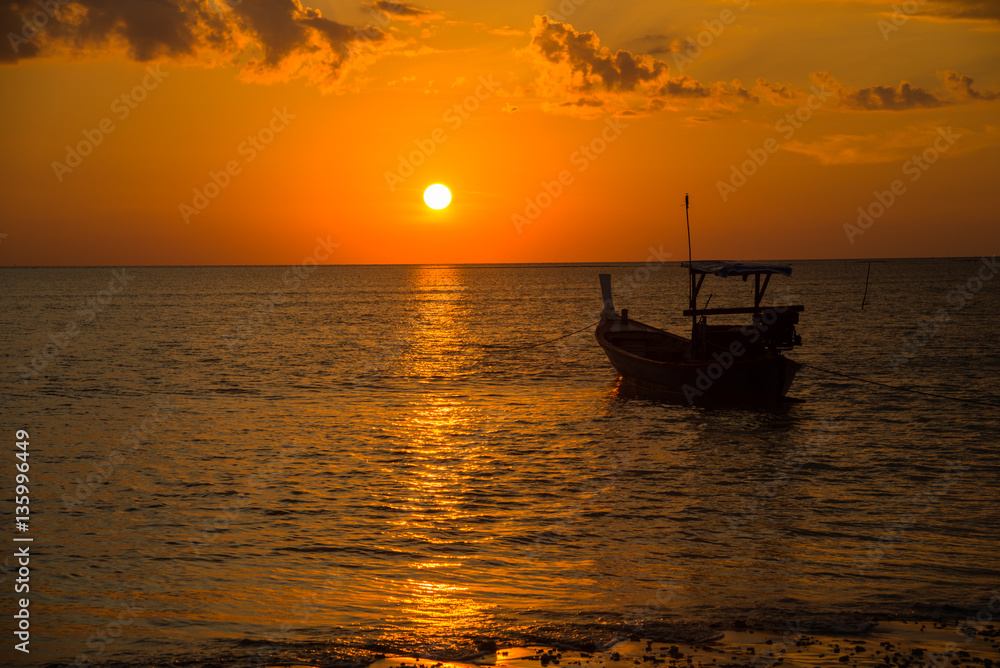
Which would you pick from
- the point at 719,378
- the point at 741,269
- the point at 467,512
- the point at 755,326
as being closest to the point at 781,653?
the point at 467,512

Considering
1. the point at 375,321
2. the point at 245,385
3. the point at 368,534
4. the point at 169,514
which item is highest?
the point at 375,321

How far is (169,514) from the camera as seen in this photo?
1559cm

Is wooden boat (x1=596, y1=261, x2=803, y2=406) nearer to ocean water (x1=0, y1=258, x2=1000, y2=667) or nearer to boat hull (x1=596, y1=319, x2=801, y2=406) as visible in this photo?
boat hull (x1=596, y1=319, x2=801, y2=406)

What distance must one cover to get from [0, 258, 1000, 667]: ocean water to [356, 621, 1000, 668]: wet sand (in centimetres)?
36

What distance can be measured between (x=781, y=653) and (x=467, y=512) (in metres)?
7.64

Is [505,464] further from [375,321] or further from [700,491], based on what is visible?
[375,321]

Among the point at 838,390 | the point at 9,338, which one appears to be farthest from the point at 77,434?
the point at 9,338

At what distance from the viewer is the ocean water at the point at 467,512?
10.4 m

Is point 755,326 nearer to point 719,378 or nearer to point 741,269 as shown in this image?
point 741,269

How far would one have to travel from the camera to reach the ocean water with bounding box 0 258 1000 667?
10375 mm

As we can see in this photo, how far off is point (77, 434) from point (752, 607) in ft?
67.6

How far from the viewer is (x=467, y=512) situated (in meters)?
15.6

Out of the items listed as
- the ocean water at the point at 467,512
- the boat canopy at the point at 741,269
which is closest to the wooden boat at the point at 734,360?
the boat canopy at the point at 741,269

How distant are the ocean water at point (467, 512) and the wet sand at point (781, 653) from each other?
36cm
